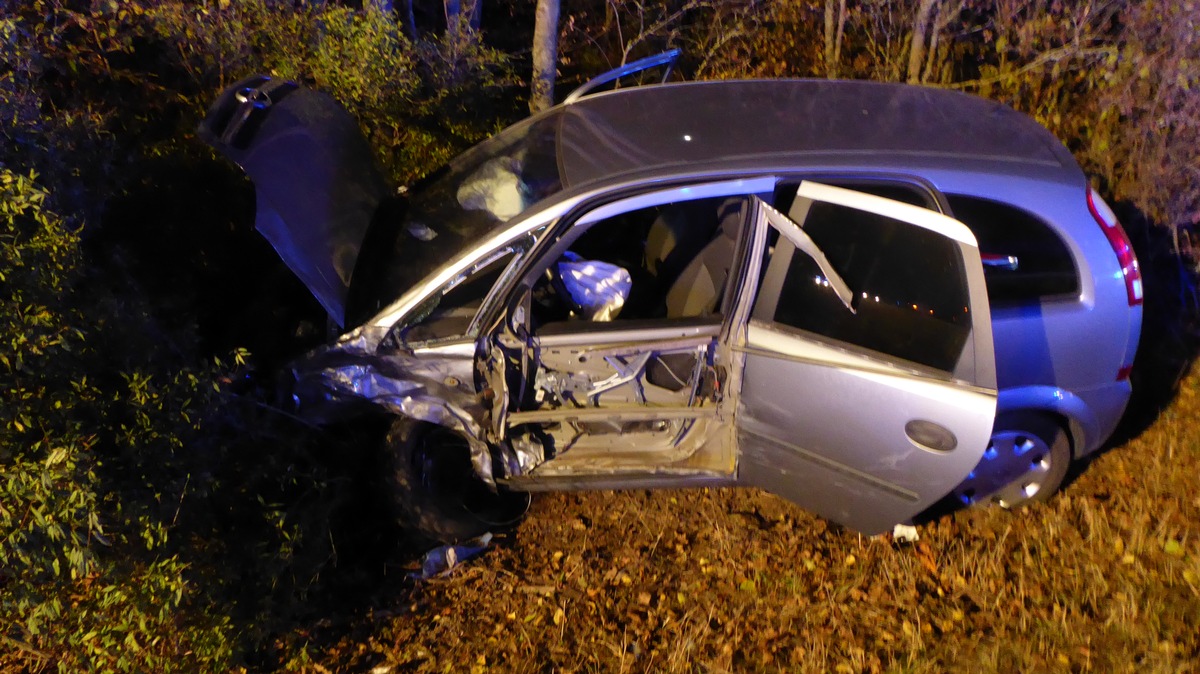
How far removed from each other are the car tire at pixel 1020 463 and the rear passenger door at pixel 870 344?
1.96ft

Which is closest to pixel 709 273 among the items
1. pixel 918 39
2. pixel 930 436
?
pixel 930 436

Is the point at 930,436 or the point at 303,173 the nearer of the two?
the point at 930,436

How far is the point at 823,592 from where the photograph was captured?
3.14 m

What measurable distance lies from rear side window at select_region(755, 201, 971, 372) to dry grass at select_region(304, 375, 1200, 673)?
118 centimetres

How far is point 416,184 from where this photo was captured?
3.68 m

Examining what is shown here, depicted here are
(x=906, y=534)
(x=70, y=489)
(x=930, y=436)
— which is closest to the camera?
(x=70, y=489)

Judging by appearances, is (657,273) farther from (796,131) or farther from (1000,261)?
(1000,261)

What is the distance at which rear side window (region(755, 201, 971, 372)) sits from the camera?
255cm

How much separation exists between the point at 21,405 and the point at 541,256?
1.85 m

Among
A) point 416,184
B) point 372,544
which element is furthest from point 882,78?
point 372,544

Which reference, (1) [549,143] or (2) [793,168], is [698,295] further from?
(1) [549,143]

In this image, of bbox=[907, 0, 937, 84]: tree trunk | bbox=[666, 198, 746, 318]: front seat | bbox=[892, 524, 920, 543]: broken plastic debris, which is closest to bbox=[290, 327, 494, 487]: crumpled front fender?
bbox=[666, 198, 746, 318]: front seat

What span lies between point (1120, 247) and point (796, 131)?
1.37 meters

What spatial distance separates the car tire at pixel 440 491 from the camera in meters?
3.28
